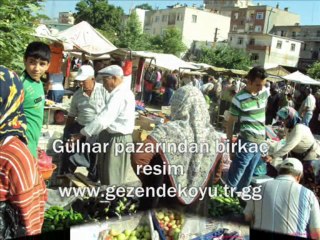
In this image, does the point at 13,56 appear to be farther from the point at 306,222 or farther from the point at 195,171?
the point at 306,222

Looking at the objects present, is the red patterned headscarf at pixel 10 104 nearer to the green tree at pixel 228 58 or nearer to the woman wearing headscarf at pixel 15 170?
the woman wearing headscarf at pixel 15 170

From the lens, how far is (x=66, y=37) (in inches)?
264

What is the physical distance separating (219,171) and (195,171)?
0.29 meters

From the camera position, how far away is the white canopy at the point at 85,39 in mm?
6498

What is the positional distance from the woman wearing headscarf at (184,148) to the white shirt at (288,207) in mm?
455

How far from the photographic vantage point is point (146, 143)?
2.71 meters

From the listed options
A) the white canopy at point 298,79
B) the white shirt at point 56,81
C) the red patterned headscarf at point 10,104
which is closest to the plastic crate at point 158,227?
the red patterned headscarf at point 10,104

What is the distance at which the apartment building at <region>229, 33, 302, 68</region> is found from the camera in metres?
9.87

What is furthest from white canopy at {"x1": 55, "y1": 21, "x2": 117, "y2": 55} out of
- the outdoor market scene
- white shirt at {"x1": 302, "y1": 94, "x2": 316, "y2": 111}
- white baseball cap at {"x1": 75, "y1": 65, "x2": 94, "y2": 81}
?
white shirt at {"x1": 302, "y1": 94, "x2": 316, "y2": 111}

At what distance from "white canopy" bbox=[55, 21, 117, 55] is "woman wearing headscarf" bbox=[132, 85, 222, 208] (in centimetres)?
372

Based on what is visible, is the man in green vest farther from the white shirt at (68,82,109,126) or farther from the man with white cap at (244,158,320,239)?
the man with white cap at (244,158,320,239)

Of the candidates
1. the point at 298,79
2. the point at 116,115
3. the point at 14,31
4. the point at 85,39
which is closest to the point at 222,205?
the point at 116,115

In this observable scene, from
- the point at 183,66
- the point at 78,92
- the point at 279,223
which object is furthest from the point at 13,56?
the point at 183,66

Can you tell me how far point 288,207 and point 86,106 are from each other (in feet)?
7.22
